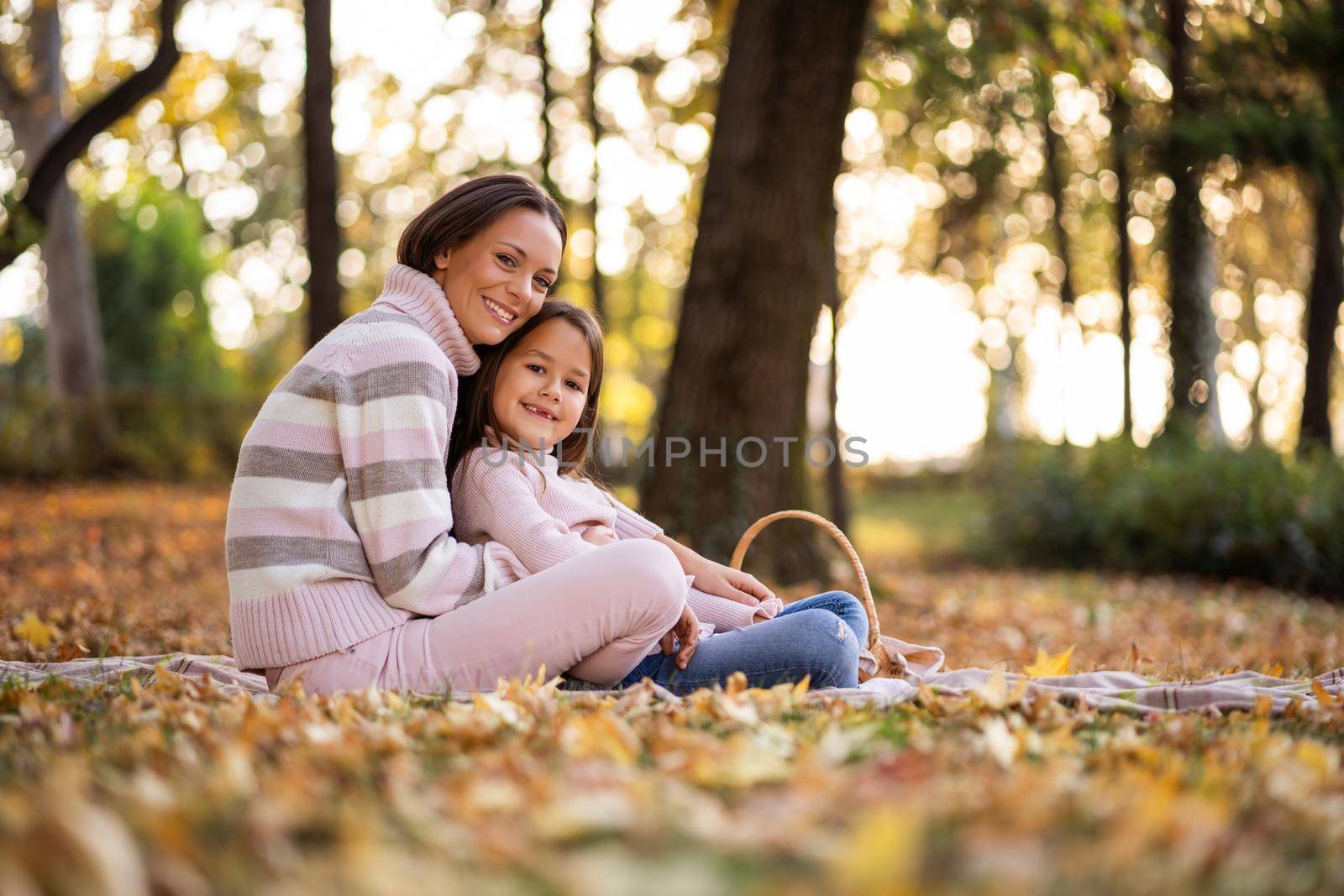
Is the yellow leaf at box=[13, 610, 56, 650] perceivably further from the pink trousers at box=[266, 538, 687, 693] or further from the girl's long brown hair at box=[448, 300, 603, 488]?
the girl's long brown hair at box=[448, 300, 603, 488]

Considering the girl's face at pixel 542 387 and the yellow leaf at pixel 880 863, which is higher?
the girl's face at pixel 542 387

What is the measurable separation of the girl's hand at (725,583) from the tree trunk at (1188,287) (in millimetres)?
9620

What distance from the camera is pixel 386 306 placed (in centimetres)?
306

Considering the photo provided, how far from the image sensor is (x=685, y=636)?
3053 mm

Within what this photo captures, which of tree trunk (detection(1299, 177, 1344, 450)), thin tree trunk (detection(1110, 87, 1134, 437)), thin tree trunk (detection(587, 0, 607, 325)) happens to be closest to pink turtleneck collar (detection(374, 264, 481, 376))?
thin tree trunk (detection(587, 0, 607, 325))

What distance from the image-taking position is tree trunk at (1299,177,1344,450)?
12453mm

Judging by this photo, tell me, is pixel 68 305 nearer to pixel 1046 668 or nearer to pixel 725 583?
pixel 725 583

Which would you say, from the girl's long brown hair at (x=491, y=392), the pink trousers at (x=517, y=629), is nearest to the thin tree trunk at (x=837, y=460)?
the girl's long brown hair at (x=491, y=392)

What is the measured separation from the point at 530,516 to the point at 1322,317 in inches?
498

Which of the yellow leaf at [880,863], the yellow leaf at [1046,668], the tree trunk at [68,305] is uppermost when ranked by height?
the tree trunk at [68,305]

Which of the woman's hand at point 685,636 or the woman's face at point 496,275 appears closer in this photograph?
the woman's hand at point 685,636

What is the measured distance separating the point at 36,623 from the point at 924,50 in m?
7.64

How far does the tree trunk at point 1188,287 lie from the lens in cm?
1181

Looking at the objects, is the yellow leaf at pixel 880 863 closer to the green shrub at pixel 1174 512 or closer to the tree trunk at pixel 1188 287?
the green shrub at pixel 1174 512
